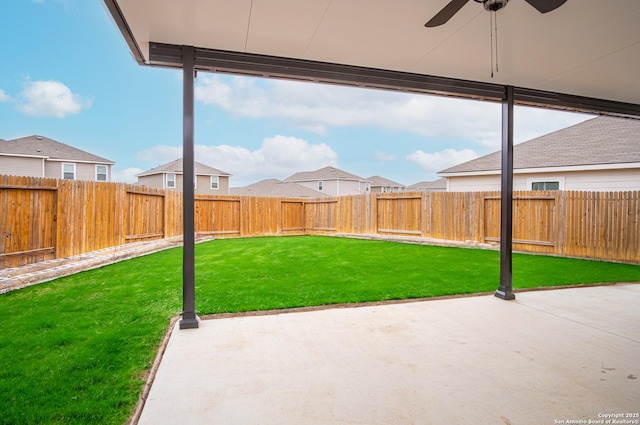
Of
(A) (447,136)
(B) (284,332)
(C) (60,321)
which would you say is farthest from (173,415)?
(A) (447,136)

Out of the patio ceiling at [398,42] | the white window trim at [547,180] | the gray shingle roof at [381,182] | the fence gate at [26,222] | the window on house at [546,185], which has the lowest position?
the fence gate at [26,222]

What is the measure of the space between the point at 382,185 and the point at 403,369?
34.3 metres

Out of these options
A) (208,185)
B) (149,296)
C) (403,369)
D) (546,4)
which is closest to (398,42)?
(546,4)

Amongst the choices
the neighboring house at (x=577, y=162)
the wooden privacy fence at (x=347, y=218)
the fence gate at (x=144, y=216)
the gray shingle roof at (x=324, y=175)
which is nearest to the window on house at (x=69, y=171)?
the wooden privacy fence at (x=347, y=218)

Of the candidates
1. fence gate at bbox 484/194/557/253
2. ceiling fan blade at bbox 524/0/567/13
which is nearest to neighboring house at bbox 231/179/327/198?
fence gate at bbox 484/194/557/253

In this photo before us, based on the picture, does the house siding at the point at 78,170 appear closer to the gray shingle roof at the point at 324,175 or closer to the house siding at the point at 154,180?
the house siding at the point at 154,180

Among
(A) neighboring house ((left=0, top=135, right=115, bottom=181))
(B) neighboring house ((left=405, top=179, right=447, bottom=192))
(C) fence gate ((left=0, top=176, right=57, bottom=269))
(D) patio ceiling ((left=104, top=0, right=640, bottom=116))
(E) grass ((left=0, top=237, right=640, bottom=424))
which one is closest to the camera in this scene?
(E) grass ((left=0, top=237, right=640, bottom=424))

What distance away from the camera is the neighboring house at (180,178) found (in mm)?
20562

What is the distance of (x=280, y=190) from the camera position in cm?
2756

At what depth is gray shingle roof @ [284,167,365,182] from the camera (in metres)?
29.4

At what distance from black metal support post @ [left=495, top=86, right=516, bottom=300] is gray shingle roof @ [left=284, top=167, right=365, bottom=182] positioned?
2477 cm

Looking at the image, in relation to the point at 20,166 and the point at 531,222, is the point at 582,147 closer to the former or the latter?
the point at 531,222

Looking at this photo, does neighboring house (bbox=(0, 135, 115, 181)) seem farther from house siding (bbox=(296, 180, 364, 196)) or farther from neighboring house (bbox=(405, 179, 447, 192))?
neighboring house (bbox=(405, 179, 447, 192))

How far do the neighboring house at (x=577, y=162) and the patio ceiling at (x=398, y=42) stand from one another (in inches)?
302
